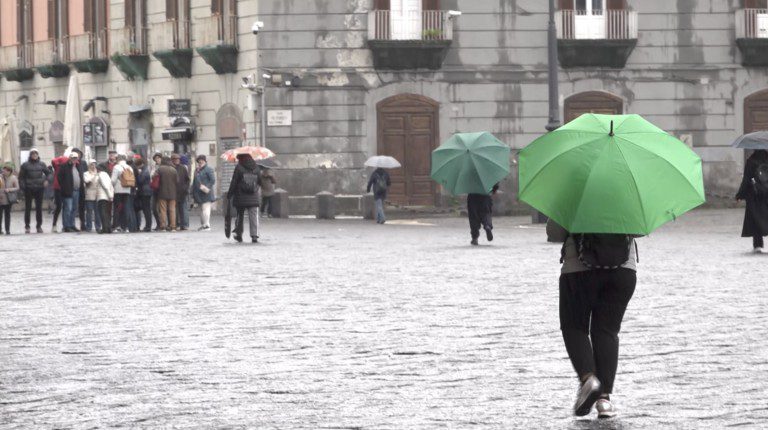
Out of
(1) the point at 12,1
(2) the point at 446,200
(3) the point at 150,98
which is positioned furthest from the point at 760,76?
(1) the point at 12,1

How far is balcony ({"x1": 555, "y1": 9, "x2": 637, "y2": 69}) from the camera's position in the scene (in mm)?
39281

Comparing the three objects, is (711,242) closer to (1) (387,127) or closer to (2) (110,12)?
(1) (387,127)

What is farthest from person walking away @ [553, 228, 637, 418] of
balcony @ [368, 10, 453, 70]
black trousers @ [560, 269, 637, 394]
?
balcony @ [368, 10, 453, 70]

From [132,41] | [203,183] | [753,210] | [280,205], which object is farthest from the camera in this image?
[132,41]

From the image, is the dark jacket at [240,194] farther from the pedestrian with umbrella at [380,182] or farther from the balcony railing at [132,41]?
the balcony railing at [132,41]

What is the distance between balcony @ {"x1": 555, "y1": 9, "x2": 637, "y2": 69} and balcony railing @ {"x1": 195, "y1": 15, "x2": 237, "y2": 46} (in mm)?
7505

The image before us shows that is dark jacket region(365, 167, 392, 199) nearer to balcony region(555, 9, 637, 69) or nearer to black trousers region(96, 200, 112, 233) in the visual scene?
black trousers region(96, 200, 112, 233)

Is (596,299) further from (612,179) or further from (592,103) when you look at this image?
(592,103)

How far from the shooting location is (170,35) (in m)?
42.8

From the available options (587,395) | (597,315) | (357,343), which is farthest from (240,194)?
(587,395)

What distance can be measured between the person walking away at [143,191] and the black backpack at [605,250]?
24.7m

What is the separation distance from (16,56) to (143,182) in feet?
65.0

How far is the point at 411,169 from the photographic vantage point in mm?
39625

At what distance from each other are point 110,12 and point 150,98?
121 inches
